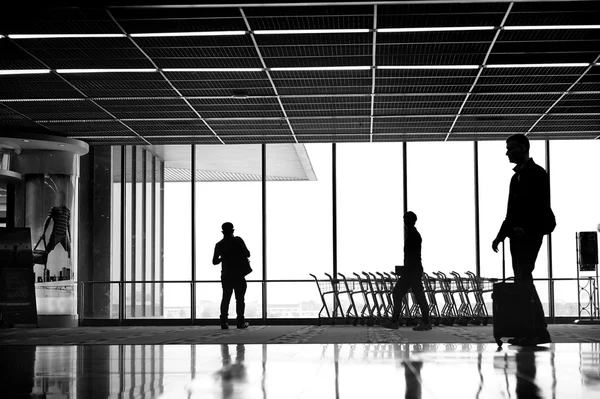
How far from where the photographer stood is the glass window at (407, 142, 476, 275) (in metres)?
16.4

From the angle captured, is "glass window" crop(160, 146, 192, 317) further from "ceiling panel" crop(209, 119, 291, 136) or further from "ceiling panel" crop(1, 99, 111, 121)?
"ceiling panel" crop(1, 99, 111, 121)

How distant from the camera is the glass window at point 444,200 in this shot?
53.8 feet

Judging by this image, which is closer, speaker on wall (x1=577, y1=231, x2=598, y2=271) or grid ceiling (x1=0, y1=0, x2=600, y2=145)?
grid ceiling (x1=0, y1=0, x2=600, y2=145)

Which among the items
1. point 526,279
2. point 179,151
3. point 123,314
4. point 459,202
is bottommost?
point 123,314

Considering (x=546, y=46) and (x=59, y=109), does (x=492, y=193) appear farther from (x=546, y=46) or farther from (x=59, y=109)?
(x=59, y=109)

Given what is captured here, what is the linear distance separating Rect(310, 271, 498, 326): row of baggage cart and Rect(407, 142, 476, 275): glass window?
55.5 inches

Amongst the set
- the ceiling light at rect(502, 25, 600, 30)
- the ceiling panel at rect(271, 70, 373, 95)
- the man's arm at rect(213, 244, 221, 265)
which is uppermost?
the ceiling light at rect(502, 25, 600, 30)

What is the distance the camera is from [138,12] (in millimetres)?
7863

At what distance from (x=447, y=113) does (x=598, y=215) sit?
482cm

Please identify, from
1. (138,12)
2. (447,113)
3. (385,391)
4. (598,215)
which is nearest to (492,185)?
(598,215)

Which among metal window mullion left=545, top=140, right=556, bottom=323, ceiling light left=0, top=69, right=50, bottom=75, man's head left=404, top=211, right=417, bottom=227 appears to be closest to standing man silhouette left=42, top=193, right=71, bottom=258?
ceiling light left=0, top=69, right=50, bottom=75

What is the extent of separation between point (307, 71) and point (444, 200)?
678 cm

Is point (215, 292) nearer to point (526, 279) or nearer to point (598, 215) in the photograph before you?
point (598, 215)

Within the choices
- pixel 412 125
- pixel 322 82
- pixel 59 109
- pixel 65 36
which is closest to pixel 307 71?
pixel 322 82
